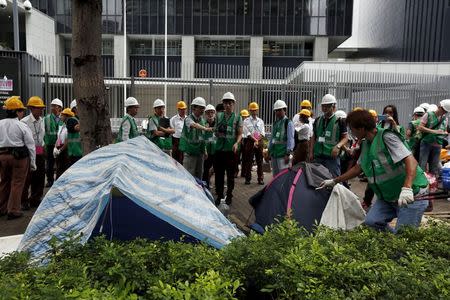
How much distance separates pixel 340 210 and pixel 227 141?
266 centimetres

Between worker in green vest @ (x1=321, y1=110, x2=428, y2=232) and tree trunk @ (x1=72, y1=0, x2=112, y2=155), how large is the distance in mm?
2566

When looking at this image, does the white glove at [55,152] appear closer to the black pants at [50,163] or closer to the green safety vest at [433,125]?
the black pants at [50,163]

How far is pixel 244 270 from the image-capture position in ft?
7.93

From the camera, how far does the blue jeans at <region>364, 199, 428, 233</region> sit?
3867mm

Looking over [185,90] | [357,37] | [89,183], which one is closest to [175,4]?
[185,90]

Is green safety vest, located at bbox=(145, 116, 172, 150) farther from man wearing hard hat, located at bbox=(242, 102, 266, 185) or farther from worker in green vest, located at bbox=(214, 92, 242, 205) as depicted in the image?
man wearing hard hat, located at bbox=(242, 102, 266, 185)

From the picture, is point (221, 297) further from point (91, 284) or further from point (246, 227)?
point (246, 227)

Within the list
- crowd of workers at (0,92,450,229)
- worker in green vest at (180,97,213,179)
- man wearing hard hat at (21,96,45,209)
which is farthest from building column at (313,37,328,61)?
man wearing hard hat at (21,96,45,209)

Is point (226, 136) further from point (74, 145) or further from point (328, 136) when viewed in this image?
point (74, 145)

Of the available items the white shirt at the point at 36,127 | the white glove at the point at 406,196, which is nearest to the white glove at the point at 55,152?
the white shirt at the point at 36,127

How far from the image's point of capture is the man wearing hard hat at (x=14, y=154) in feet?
19.7

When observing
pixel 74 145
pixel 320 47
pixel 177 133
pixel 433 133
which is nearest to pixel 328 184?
pixel 433 133

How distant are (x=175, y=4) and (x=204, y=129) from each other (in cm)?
3306

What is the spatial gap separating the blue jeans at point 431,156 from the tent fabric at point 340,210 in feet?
13.8
